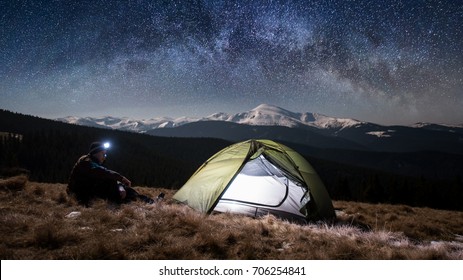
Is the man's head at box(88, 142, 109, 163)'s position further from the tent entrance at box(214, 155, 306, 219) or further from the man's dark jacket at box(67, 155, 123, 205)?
the tent entrance at box(214, 155, 306, 219)

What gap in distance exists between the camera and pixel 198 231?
565cm

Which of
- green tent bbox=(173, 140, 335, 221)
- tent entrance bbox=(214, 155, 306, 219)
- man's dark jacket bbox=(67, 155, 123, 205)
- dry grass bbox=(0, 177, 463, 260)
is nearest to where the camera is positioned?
dry grass bbox=(0, 177, 463, 260)

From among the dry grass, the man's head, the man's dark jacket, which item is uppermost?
the man's head

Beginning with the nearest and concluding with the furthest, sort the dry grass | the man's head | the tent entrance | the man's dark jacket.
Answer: the dry grass
the man's dark jacket
the man's head
the tent entrance

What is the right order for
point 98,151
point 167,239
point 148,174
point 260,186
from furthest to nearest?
point 148,174 < point 260,186 < point 98,151 < point 167,239

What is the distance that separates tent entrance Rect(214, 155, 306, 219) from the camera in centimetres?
922

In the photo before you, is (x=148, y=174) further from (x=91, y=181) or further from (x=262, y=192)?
(x=262, y=192)

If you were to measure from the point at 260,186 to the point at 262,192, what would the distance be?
28 cm

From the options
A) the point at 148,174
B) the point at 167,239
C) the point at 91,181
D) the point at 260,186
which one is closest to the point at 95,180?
the point at 91,181

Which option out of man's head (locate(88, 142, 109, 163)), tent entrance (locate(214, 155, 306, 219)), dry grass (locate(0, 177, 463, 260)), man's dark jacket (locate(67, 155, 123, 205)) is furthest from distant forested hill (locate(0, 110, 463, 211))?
dry grass (locate(0, 177, 463, 260))

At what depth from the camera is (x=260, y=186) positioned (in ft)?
32.9

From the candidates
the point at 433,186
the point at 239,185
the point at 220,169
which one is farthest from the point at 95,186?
the point at 433,186
